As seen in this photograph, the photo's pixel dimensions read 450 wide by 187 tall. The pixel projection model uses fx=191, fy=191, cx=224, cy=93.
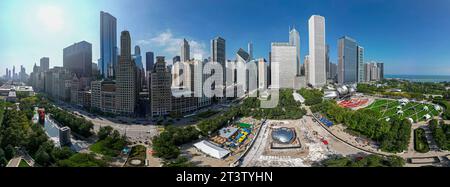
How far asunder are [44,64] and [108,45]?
1.11 metres

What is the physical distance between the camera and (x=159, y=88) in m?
2.95

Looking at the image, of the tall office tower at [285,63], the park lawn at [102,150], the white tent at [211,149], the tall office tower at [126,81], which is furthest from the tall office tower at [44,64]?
the tall office tower at [285,63]

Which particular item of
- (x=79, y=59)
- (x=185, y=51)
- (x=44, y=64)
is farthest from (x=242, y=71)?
(x=44, y=64)

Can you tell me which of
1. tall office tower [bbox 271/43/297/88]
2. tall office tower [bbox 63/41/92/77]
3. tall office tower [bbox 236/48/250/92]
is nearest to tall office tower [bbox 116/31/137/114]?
tall office tower [bbox 63/41/92/77]

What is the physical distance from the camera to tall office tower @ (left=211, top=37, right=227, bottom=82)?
118 inches

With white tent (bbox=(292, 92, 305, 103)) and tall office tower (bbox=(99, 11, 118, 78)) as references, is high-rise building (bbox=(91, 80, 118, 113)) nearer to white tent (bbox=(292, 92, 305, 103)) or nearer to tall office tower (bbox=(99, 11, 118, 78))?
tall office tower (bbox=(99, 11, 118, 78))

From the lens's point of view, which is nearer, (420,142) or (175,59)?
(175,59)

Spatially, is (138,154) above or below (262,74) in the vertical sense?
below

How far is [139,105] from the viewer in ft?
9.73

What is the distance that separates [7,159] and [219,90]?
3123 mm

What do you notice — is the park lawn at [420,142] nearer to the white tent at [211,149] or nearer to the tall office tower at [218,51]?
the white tent at [211,149]

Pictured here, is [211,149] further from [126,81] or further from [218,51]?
[126,81]

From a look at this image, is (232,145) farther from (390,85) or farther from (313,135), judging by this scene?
(390,85)
